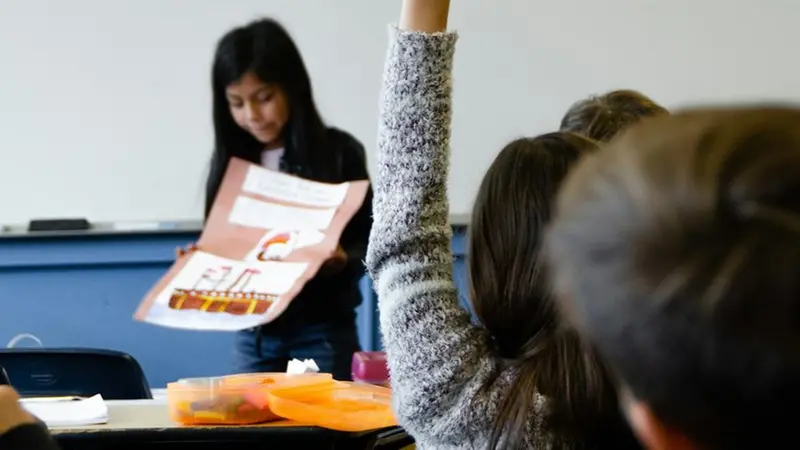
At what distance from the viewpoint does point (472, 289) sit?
2.81 feet

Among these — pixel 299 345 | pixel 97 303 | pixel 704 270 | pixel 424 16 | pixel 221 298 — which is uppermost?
pixel 424 16

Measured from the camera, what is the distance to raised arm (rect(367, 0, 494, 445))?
80 centimetres

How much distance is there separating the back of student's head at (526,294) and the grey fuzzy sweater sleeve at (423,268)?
0.02 meters

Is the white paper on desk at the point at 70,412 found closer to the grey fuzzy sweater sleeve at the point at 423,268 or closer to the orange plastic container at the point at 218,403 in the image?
the orange plastic container at the point at 218,403

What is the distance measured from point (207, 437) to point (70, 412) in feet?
0.78

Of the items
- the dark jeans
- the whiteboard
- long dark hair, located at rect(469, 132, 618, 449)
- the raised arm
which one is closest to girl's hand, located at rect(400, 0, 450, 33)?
the raised arm

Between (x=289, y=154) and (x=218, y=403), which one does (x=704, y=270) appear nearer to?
(x=218, y=403)

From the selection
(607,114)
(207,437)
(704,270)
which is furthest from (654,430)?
(607,114)

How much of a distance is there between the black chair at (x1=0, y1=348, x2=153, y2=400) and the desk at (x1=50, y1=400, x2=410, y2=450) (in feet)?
1.06

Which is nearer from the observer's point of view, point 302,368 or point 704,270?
point 704,270

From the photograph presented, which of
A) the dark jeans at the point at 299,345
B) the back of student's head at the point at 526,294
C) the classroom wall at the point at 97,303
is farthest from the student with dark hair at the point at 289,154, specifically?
the back of student's head at the point at 526,294

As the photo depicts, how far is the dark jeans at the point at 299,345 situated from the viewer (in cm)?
192

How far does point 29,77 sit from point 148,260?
Answer: 61 centimetres

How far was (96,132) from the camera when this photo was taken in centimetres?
292
